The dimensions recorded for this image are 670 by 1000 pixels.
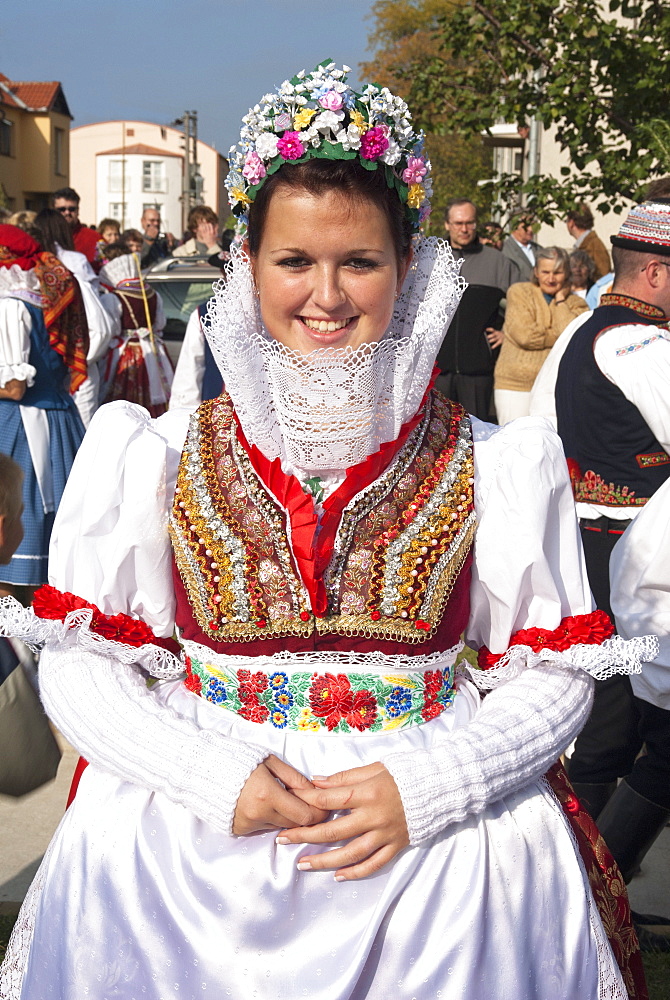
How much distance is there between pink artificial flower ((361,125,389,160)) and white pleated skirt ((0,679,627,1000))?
0.95 meters

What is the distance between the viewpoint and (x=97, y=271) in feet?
27.0

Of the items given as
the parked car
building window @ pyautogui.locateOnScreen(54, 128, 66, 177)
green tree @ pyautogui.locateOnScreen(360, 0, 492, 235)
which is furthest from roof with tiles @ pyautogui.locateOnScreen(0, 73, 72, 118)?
the parked car

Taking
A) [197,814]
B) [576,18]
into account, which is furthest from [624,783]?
[576,18]

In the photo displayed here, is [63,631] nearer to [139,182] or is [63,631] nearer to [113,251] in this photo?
[113,251]

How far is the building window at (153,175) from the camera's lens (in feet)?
249

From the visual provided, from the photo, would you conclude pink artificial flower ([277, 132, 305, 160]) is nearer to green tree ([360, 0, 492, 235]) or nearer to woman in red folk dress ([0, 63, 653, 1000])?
woman in red folk dress ([0, 63, 653, 1000])

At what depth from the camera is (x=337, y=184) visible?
175 cm

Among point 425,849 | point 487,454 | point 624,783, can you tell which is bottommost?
point 624,783

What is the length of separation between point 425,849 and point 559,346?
3137 millimetres

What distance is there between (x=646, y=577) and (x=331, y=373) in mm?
1159

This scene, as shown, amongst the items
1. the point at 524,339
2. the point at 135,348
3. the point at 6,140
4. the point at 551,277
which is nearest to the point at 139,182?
the point at 6,140

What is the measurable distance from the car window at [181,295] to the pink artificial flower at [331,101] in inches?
369

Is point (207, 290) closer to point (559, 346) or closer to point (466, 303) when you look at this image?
point (466, 303)

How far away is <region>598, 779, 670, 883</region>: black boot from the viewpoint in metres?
3.00
